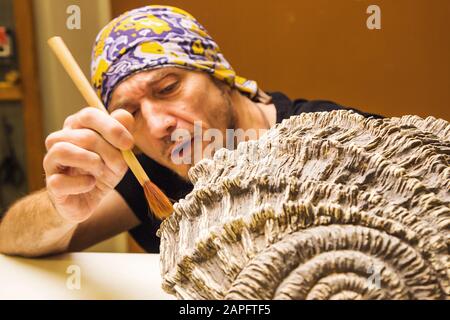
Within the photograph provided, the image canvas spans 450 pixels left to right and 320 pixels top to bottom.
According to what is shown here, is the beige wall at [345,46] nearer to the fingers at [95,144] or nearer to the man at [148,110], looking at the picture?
the man at [148,110]

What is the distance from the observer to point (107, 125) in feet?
1.52

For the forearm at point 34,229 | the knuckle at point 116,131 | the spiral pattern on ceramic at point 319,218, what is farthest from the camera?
the forearm at point 34,229

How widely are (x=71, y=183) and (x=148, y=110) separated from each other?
0.10 metres

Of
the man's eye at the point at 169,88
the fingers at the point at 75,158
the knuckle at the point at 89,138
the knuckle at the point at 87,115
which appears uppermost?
the man's eye at the point at 169,88

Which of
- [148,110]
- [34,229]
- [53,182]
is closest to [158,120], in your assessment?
[148,110]

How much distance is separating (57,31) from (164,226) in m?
0.21

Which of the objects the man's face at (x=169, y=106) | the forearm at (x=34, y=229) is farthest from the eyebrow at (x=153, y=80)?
the forearm at (x=34, y=229)

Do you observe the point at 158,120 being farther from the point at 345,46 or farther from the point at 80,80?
the point at 345,46

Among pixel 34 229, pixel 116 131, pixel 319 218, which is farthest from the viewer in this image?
pixel 34 229

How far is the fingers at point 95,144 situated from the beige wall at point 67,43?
4 centimetres

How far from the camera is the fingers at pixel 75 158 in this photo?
1.55 ft
